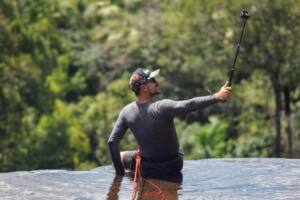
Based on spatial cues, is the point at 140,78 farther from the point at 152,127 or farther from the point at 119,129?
the point at 119,129

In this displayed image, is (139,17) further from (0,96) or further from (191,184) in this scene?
(191,184)

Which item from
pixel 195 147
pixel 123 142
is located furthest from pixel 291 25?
pixel 123 142

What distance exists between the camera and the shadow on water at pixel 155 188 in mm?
8898

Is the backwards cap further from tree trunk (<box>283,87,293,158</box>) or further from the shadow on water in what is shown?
tree trunk (<box>283,87,293,158</box>)

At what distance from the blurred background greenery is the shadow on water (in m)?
16.8

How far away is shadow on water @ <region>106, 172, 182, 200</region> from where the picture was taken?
29.2 ft

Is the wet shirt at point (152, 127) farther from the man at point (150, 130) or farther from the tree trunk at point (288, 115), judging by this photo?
the tree trunk at point (288, 115)

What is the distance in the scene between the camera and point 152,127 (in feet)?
32.7

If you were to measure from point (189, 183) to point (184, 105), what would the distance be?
97 cm

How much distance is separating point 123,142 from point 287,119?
249 inches

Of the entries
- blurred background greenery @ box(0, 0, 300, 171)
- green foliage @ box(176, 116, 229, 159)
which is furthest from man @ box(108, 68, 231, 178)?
green foliage @ box(176, 116, 229, 159)

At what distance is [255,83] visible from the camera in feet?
102

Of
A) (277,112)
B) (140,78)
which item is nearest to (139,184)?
(140,78)

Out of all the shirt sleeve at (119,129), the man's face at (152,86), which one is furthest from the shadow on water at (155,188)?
the man's face at (152,86)
